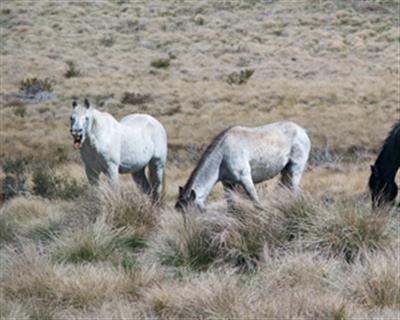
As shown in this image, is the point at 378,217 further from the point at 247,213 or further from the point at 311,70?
the point at 311,70

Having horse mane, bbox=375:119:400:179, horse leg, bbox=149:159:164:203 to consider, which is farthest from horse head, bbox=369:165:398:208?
horse leg, bbox=149:159:164:203

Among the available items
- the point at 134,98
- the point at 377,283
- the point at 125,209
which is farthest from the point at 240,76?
the point at 377,283

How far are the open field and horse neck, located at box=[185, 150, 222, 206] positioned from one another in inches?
18.3

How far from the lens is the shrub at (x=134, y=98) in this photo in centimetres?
3204

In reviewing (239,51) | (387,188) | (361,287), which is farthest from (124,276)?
(239,51)

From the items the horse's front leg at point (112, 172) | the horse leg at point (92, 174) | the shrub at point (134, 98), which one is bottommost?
the shrub at point (134, 98)

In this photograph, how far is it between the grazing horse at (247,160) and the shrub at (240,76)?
918 inches

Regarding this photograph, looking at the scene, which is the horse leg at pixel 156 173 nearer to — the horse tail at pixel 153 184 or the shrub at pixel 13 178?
the horse tail at pixel 153 184

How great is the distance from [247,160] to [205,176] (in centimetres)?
82

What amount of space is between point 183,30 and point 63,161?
98.0 feet

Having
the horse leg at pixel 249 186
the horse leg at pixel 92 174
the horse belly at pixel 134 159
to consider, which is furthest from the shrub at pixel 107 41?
the horse leg at pixel 249 186

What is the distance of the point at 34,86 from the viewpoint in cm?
3488

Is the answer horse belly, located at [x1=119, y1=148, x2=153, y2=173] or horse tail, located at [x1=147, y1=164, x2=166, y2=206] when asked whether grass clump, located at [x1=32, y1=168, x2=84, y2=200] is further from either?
horse belly, located at [x1=119, y1=148, x2=153, y2=173]

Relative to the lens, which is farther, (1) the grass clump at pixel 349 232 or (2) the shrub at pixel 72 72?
(2) the shrub at pixel 72 72
